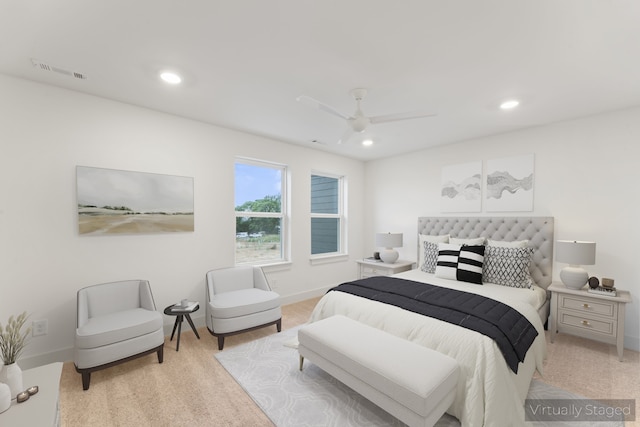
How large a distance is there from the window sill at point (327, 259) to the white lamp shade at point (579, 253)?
10.4ft

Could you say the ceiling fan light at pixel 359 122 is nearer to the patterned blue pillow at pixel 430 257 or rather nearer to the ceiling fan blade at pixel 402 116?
the ceiling fan blade at pixel 402 116

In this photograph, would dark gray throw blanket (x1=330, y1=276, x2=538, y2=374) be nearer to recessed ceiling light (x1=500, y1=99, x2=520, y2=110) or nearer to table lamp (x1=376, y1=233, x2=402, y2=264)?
table lamp (x1=376, y1=233, x2=402, y2=264)

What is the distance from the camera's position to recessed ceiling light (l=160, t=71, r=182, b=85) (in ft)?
7.54

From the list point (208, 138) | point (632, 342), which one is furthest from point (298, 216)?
point (632, 342)

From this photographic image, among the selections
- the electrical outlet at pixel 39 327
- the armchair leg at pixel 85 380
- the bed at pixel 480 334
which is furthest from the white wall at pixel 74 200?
the bed at pixel 480 334

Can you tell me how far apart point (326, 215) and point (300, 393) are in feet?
10.7

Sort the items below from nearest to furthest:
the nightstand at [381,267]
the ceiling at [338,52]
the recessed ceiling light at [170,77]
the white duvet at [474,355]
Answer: the ceiling at [338,52] → the white duvet at [474,355] → the recessed ceiling light at [170,77] → the nightstand at [381,267]

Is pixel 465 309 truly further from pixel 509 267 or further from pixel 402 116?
pixel 402 116

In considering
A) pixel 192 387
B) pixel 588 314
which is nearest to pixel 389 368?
pixel 192 387

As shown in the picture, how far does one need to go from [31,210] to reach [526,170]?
5.52 metres

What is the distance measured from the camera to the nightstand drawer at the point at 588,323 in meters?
2.69

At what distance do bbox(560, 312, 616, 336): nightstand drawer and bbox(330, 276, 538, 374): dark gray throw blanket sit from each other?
101cm

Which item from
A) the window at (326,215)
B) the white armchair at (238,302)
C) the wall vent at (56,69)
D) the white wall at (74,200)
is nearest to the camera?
the wall vent at (56,69)

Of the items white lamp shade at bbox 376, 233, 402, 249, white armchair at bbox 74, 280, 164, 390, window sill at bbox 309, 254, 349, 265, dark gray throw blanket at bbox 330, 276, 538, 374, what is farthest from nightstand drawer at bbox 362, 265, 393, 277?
white armchair at bbox 74, 280, 164, 390
